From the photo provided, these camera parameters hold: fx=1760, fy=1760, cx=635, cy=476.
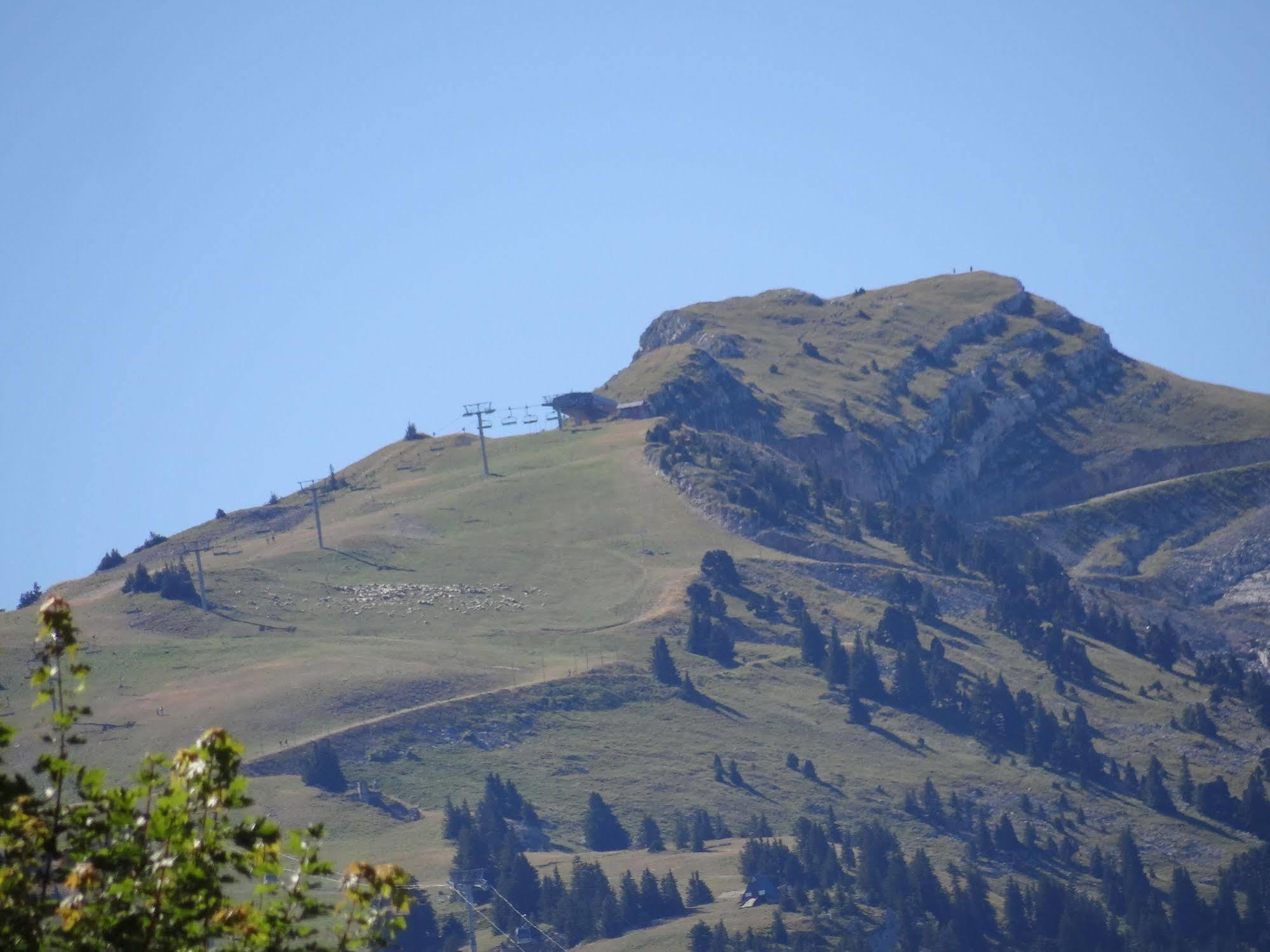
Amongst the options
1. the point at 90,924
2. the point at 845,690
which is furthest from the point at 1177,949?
the point at 90,924

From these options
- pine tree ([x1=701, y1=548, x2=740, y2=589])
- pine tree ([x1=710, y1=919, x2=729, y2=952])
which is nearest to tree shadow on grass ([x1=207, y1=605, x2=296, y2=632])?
pine tree ([x1=701, y1=548, x2=740, y2=589])

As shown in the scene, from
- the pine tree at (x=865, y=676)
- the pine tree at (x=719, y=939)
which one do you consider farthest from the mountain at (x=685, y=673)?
the pine tree at (x=719, y=939)

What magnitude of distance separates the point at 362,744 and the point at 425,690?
10137 mm

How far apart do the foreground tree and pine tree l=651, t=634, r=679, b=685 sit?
131 metres

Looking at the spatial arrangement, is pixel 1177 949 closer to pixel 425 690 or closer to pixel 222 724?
pixel 425 690

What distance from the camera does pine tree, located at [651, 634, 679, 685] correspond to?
148m

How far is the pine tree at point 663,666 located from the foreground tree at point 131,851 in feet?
429

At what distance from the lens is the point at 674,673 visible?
Result: 148 m

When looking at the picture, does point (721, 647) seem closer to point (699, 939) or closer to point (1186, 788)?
point (1186, 788)

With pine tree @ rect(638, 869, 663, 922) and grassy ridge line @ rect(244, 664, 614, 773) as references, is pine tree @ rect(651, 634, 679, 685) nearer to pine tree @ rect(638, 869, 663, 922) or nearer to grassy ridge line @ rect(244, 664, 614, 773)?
grassy ridge line @ rect(244, 664, 614, 773)

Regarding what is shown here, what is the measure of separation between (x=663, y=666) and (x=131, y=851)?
13210cm

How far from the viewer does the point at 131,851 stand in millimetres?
16812

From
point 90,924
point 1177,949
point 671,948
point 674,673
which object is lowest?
point 1177,949

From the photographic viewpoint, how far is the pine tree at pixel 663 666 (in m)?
148
